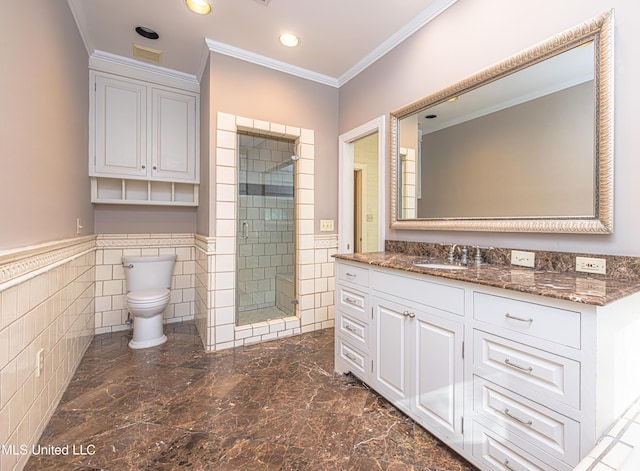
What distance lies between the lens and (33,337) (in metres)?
1.39

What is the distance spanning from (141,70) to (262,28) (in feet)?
4.52

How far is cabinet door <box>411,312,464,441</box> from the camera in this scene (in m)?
1.33

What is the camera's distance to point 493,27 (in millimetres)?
1704

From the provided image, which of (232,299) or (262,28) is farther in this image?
(232,299)

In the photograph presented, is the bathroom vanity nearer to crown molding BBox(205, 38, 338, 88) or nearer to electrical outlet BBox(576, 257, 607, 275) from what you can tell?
electrical outlet BBox(576, 257, 607, 275)

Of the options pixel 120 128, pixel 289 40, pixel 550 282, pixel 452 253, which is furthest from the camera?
pixel 120 128

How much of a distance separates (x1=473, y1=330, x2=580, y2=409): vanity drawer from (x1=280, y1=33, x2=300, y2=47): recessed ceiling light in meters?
2.48

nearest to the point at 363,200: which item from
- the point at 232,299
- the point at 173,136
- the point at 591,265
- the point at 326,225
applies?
the point at 326,225

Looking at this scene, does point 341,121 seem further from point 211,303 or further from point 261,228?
point 211,303

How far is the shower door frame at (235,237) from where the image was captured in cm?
253

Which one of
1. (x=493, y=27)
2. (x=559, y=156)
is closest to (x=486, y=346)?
(x=559, y=156)

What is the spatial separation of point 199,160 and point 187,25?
118 cm

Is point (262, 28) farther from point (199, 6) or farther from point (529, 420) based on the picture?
point (529, 420)

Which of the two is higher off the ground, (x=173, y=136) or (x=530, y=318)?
(x=173, y=136)
